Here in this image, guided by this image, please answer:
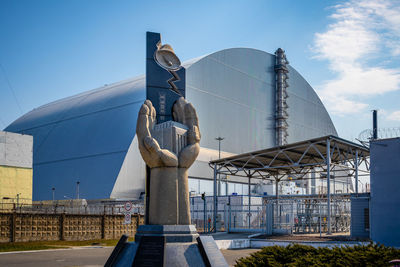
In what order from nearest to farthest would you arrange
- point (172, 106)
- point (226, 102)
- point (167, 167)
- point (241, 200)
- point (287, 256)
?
point (287, 256) → point (167, 167) → point (172, 106) → point (241, 200) → point (226, 102)

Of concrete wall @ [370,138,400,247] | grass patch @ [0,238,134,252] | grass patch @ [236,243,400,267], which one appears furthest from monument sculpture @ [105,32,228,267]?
concrete wall @ [370,138,400,247]

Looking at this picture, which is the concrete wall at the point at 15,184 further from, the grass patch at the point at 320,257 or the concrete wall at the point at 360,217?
the grass patch at the point at 320,257

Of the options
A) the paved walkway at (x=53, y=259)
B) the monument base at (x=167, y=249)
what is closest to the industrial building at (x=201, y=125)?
the paved walkway at (x=53, y=259)

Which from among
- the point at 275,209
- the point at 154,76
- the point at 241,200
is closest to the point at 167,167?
the point at 154,76

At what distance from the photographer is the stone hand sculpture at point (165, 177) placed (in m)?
12.8

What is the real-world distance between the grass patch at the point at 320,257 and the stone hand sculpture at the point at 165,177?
2.90m

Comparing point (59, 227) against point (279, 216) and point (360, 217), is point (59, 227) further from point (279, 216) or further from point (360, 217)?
point (360, 217)

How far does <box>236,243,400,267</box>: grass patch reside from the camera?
967 centimetres

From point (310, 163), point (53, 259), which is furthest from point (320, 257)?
point (310, 163)

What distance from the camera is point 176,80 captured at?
50.5ft

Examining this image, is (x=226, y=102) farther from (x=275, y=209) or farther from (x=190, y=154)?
(x=190, y=154)

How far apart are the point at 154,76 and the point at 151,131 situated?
2.38 m

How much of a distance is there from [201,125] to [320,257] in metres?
45.2

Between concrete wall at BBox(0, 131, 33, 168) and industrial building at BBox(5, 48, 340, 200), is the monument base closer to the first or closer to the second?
concrete wall at BBox(0, 131, 33, 168)
